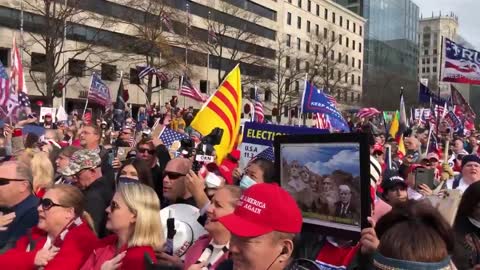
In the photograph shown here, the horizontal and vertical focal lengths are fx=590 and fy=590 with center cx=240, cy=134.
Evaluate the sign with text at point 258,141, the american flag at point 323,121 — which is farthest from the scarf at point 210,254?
the american flag at point 323,121

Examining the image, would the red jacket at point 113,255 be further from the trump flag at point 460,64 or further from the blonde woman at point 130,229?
the trump flag at point 460,64

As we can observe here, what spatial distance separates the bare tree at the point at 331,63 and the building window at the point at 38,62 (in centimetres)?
3030

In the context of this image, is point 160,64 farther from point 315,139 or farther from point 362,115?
point 315,139

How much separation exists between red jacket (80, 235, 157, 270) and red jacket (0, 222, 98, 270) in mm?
92

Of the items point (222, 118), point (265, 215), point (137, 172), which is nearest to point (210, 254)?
point (265, 215)

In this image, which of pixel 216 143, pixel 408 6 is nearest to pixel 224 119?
pixel 216 143

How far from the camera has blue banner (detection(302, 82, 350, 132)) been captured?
34.7 feet

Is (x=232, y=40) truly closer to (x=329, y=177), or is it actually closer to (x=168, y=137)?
(x=168, y=137)

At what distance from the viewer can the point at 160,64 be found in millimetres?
43250

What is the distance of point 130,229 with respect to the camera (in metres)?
3.67

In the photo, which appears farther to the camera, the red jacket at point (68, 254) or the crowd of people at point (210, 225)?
the red jacket at point (68, 254)

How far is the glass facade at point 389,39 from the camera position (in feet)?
320

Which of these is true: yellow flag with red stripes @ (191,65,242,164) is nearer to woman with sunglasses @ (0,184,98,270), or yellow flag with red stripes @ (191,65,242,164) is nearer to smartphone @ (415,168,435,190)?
smartphone @ (415,168,435,190)

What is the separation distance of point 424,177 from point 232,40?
5486cm
